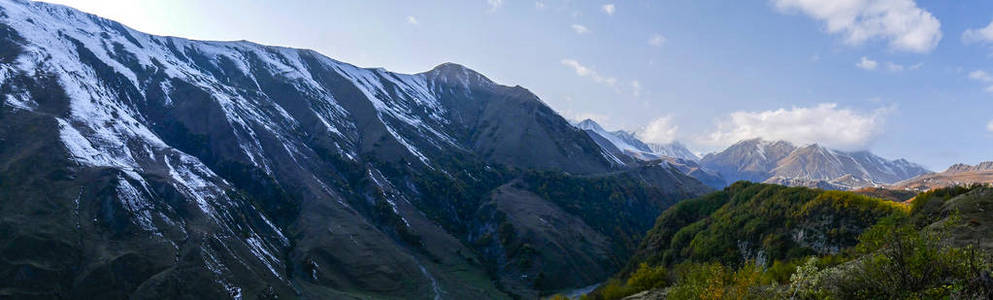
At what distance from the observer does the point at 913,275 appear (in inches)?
841

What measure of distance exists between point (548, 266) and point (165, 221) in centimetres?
11197

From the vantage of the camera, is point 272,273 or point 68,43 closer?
point 272,273

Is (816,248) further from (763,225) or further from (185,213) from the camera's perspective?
(185,213)

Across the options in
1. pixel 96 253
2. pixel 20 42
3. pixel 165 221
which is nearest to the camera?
pixel 96 253

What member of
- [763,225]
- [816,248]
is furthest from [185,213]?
[816,248]

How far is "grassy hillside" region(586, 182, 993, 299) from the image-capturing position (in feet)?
69.7

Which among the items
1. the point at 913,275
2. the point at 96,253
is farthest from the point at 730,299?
the point at 96,253

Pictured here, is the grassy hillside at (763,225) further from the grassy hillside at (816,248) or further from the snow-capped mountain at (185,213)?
the snow-capped mountain at (185,213)

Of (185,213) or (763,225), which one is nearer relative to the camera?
(763,225)

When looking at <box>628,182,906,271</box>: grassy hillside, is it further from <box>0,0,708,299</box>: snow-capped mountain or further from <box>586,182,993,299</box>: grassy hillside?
<box>0,0,708,299</box>: snow-capped mountain

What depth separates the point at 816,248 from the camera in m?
75.5

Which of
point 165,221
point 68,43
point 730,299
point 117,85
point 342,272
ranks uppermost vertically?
point 68,43

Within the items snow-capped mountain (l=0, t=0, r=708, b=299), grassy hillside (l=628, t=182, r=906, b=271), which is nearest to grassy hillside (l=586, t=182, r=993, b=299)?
grassy hillside (l=628, t=182, r=906, b=271)

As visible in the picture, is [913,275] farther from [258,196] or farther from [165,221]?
[258,196]
